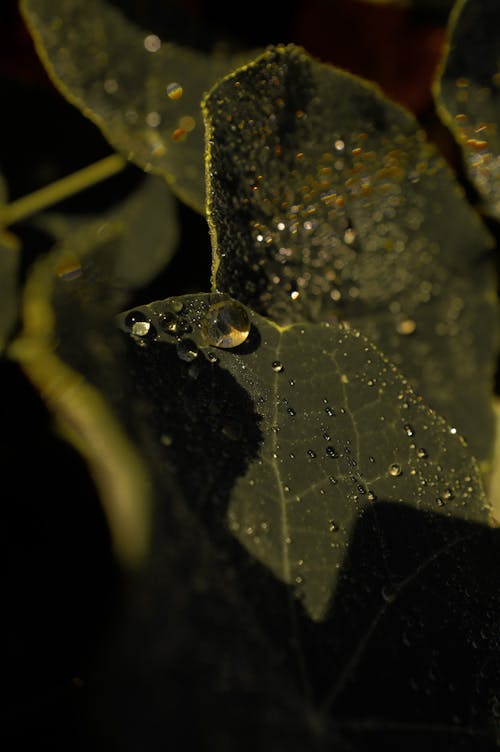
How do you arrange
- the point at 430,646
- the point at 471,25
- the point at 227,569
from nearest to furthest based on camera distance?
the point at 227,569
the point at 430,646
the point at 471,25

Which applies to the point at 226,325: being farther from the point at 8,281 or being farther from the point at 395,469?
the point at 8,281

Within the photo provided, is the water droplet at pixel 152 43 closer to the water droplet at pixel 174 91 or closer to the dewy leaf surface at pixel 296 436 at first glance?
the water droplet at pixel 174 91

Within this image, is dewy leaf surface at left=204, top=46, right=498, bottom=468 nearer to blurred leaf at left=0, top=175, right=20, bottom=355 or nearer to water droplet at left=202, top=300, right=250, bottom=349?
water droplet at left=202, top=300, right=250, bottom=349

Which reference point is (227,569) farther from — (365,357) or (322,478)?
(365,357)

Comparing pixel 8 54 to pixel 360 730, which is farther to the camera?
pixel 8 54

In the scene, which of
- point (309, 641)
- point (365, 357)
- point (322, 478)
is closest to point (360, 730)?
point (309, 641)

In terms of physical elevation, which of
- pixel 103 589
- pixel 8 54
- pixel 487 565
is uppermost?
pixel 8 54
